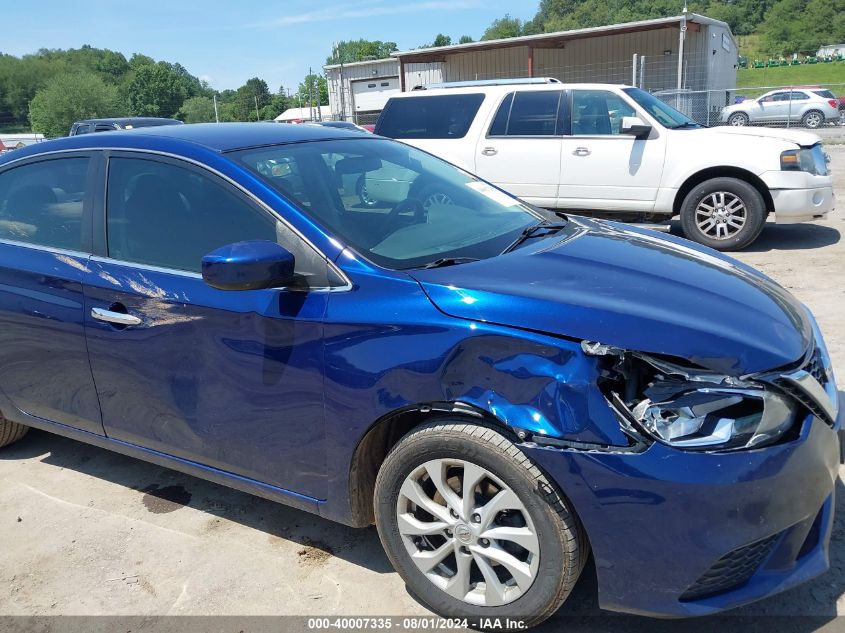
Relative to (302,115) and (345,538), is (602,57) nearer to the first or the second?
(345,538)

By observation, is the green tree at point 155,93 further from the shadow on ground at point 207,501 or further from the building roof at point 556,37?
the shadow on ground at point 207,501

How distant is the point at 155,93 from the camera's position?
116 m

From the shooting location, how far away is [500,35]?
12838 centimetres

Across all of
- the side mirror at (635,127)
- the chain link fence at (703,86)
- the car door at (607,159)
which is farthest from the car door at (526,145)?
the chain link fence at (703,86)

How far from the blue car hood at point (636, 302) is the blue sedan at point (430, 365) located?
1cm

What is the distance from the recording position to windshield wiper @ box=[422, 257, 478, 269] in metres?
2.60

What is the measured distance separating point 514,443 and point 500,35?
13687 cm

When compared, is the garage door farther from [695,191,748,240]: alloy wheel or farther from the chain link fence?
[695,191,748,240]: alloy wheel

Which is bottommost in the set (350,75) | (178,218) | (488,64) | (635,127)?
(178,218)

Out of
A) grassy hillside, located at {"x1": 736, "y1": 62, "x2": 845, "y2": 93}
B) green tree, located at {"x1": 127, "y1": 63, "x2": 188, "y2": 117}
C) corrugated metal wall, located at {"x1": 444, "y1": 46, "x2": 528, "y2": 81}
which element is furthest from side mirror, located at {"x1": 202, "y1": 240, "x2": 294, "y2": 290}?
green tree, located at {"x1": 127, "y1": 63, "x2": 188, "y2": 117}

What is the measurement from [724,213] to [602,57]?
26.2 meters

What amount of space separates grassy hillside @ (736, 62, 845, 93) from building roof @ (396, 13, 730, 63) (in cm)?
3704

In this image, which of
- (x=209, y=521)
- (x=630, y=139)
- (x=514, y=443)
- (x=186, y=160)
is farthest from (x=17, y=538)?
(x=630, y=139)

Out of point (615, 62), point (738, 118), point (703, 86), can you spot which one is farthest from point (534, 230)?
point (615, 62)
